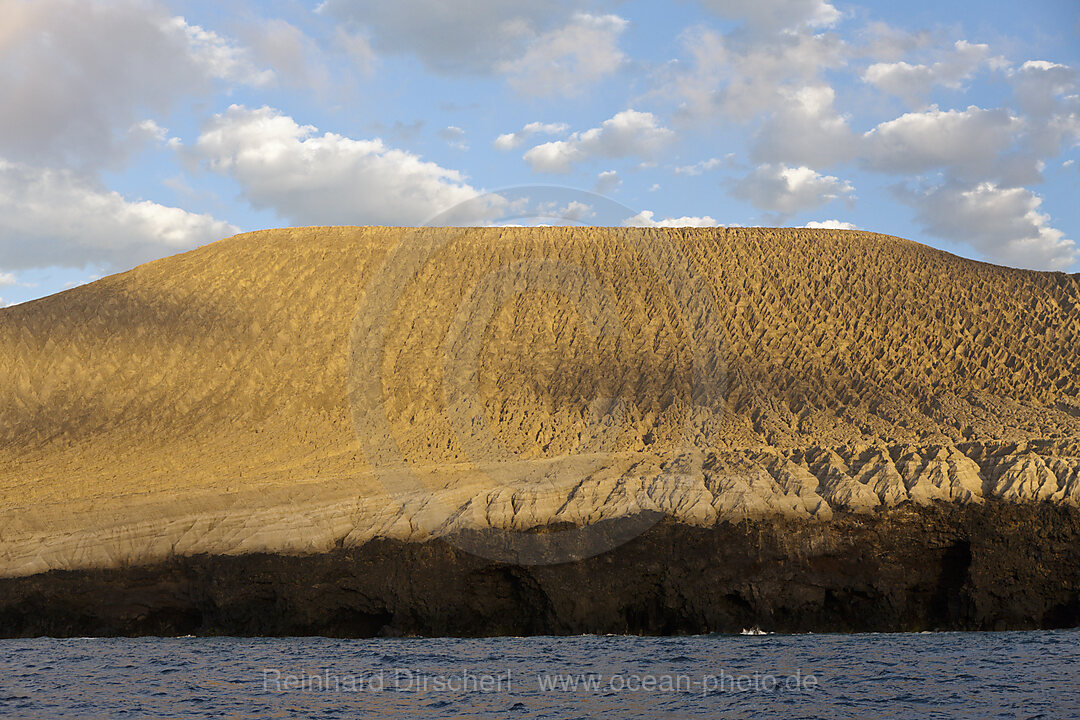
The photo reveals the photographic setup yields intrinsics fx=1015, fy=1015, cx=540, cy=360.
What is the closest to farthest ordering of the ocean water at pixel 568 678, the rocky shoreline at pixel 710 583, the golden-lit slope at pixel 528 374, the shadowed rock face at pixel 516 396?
the ocean water at pixel 568 678
the rocky shoreline at pixel 710 583
the shadowed rock face at pixel 516 396
the golden-lit slope at pixel 528 374

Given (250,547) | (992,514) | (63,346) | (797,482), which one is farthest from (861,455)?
(63,346)

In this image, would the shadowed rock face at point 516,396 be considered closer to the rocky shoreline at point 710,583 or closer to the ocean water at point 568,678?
the rocky shoreline at point 710,583

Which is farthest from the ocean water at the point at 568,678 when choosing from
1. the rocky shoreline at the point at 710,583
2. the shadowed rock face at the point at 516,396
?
the shadowed rock face at the point at 516,396

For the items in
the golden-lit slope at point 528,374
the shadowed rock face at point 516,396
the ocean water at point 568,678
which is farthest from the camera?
the golden-lit slope at point 528,374

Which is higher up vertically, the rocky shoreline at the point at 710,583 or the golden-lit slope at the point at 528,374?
the golden-lit slope at the point at 528,374

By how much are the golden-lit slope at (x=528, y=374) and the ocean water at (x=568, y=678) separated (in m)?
6.84

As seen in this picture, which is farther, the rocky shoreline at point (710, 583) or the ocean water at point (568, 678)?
the rocky shoreline at point (710, 583)

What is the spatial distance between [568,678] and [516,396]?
115 ft

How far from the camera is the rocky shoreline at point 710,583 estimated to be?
3275 centimetres

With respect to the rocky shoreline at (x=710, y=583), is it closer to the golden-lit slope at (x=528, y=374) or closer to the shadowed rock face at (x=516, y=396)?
the shadowed rock face at (x=516, y=396)

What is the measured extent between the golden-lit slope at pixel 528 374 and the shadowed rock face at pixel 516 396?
0.21m

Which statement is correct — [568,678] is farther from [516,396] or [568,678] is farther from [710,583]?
[516,396]

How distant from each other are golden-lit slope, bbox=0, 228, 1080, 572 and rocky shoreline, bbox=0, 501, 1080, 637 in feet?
4.35

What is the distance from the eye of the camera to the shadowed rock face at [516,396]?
3681cm
